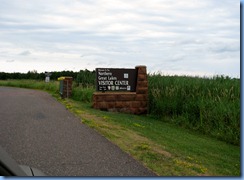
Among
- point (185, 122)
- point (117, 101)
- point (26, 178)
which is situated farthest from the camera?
point (117, 101)

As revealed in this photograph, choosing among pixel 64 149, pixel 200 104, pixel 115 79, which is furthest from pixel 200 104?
pixel 64 149

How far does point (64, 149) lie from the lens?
619 cm

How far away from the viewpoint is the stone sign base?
14.3 m

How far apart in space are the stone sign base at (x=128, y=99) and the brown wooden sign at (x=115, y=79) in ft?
0.88

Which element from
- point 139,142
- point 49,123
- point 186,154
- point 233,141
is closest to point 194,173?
point 186,154

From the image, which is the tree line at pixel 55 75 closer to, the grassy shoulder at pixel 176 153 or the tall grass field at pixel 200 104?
the tall grass field at pixel 200 104

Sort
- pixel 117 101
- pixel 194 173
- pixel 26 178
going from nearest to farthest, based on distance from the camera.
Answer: pixel 26 178 < pixel 194 173 < pixel 117 101

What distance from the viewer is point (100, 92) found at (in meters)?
14.6

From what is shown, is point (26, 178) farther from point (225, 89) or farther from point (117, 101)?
point (117, 101)

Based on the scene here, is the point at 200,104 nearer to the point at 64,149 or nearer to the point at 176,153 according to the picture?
the point at 176,153

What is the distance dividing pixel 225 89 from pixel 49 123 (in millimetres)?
6045

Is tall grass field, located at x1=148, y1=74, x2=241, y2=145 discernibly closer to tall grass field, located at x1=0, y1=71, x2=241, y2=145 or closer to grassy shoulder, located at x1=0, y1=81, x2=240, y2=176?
tall grass field, located at x1=0, y1=71, x2=241, y2=145

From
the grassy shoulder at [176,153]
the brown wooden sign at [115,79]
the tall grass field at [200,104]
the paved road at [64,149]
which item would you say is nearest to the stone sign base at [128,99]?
the brown wooden sign at [115,79]

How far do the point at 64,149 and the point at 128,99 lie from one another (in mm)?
8510
